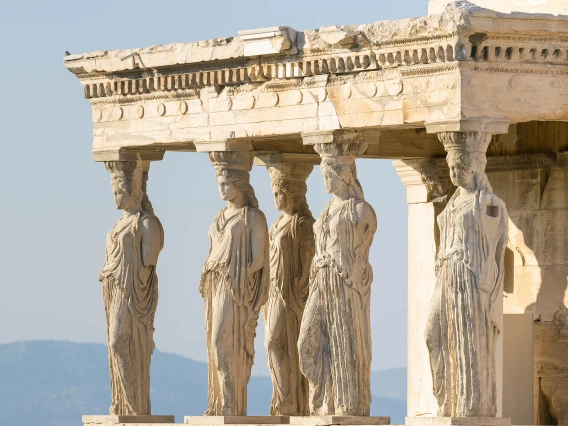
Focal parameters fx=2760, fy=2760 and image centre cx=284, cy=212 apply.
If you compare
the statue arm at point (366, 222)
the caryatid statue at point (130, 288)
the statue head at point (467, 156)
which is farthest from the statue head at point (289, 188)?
the statue head at point (467, 156)

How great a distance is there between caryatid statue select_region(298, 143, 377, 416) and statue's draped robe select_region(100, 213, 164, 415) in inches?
122

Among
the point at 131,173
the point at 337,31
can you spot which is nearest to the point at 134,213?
the point at 131,173

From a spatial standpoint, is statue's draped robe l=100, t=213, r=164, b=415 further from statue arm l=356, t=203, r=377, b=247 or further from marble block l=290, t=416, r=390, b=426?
statue arm l=356, t=203, r=377, b=247

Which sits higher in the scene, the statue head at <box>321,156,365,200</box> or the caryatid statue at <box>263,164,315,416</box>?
the statue head at <box>321,156,365,200</box>

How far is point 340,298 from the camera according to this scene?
100.0ft

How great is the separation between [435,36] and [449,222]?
200 centimetres

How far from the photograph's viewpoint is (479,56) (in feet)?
95.7

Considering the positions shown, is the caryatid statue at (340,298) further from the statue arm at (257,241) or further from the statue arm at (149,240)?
the statue arm at (149,240)

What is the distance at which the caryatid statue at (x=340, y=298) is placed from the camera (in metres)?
30.5

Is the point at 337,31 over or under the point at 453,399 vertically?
over

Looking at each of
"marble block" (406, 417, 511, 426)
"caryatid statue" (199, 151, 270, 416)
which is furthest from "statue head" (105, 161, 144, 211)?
"marble block" (406, 417, 511, 426)

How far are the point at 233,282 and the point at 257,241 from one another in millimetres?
553

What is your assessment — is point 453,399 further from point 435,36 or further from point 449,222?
point 435,36

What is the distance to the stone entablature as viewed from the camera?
29.2 m
